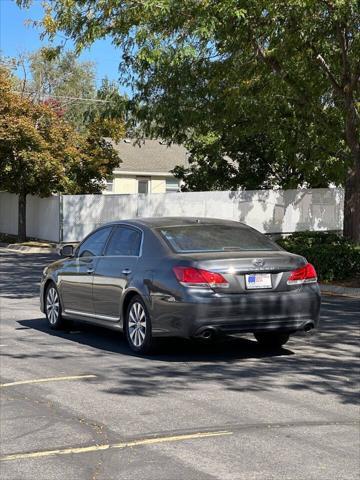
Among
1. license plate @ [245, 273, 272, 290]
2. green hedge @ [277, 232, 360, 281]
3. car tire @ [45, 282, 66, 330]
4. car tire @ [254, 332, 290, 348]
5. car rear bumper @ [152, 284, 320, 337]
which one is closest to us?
car rear bumper @ [152, 284, 320, 337]

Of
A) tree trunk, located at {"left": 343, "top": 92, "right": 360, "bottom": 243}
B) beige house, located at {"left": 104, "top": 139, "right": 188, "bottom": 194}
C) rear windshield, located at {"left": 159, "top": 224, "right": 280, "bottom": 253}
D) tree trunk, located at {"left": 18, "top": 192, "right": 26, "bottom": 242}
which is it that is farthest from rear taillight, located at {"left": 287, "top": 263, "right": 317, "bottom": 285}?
beige house, located at {"left": 104, "top": 139, "right": 188, "bottom": 194}

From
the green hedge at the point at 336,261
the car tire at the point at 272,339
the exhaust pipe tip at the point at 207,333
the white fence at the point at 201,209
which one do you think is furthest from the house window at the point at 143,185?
the exhaust pipe tip at the point at 207,333

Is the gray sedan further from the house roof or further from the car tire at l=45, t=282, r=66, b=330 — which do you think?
the house roof

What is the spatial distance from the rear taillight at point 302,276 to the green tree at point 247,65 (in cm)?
564

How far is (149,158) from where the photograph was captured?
4728 cm

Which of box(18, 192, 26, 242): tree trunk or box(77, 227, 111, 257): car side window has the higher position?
box(18, 192, 26, 242): tree trunk

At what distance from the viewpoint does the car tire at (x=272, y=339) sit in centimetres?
905

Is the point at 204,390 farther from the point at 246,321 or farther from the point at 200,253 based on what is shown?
the point at 200,253

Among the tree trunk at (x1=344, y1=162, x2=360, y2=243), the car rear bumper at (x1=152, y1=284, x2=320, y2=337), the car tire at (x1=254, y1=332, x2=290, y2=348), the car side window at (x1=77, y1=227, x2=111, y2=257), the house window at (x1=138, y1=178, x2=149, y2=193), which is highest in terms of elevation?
the house window at (x1=138, y1=178, x2=149, y2=193)

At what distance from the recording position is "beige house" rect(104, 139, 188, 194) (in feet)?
150

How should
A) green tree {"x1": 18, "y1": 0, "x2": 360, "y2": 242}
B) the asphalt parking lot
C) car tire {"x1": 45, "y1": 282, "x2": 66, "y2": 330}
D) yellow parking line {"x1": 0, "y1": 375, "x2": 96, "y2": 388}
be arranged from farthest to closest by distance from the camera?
1. green tree {"x1": 18, "y1": 0, "x2": 360, "y2": 242}
2. car tire {"x1": 45, "y1": 282, "x2": 66, "y2": 330}
3. yellow parking line {"x1": 0, "y1": 375, "x2": 96, "y2": 388}
4. the asphalt parking lot

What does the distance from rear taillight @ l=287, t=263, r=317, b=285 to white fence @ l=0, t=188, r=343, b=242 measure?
21015 millimetres

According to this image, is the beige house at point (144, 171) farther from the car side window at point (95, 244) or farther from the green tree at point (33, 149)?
the car side window at point (95, 244)

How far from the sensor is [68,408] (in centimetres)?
633
